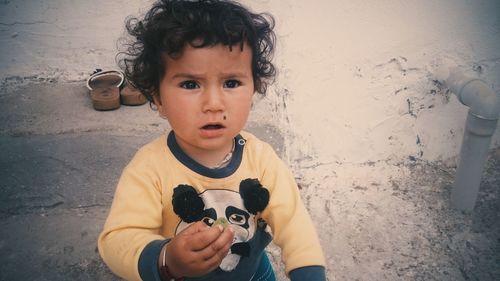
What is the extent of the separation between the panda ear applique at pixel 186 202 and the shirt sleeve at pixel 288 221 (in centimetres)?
24

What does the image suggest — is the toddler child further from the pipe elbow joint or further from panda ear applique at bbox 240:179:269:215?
the pipe elbow joint

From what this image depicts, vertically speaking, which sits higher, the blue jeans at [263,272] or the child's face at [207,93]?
the child's face at [207,93]

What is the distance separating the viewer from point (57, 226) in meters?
1.75

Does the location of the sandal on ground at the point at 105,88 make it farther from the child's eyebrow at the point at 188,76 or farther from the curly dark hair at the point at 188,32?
the child's eyebrow at the point at 188,76

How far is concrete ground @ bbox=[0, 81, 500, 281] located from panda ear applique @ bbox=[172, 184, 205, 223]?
0.71 m

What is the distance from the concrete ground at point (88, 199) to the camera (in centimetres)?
167

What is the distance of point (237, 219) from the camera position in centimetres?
125

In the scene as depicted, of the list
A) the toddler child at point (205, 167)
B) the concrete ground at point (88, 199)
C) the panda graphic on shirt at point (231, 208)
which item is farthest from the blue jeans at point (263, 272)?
the concrete ground at point (88, 199)

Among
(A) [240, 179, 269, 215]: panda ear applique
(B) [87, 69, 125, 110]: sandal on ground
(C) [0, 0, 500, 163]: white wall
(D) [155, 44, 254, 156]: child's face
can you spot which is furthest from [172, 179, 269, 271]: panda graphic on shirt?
(B) [87, 69, 125, 110]: sandal on ground

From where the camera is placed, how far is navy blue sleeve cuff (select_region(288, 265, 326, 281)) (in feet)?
3.78

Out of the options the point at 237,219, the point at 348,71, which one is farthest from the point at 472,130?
the point at 237,219

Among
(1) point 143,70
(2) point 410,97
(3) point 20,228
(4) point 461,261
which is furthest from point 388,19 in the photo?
(3) point 20,228

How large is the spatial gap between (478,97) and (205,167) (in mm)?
1485

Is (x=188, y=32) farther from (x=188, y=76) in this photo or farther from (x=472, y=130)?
(x=472, y=130)
